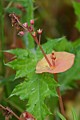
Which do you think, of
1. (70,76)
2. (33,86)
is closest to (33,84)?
(33,86)

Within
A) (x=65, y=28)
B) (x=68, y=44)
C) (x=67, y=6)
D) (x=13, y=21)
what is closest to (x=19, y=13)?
(x=68, y=44)

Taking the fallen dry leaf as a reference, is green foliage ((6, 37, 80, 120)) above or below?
below

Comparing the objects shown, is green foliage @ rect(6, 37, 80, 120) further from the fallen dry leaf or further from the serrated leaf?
the serrated leaf

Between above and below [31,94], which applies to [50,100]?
below

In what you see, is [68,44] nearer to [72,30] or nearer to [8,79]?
[8,79]

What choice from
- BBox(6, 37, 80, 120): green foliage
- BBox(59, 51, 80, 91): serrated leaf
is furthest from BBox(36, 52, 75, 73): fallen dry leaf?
BBox(59, 51, 80, 91): serrated leaf

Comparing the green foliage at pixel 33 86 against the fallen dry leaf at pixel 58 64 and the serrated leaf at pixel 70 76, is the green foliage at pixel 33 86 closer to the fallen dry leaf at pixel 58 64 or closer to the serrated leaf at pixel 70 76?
the fallen dry leaf at pixel 58 64
